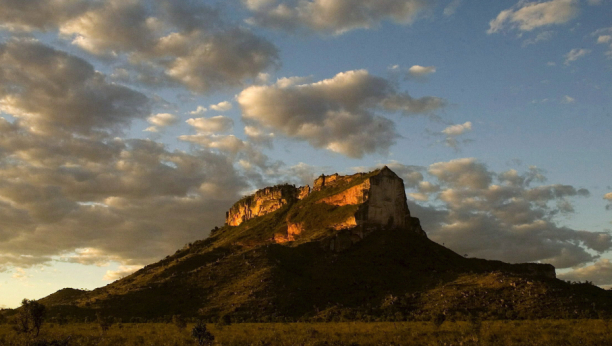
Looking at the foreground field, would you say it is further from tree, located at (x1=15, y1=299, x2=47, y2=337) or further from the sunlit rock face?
the sunlit rock face

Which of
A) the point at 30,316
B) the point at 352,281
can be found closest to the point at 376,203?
the point at 352,281

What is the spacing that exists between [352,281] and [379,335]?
50.5 meters

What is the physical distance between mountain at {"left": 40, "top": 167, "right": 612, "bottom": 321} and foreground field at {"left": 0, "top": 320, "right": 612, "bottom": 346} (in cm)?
1357

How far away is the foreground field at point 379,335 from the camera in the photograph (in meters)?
54.8

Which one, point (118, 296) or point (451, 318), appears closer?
point (451, 318)

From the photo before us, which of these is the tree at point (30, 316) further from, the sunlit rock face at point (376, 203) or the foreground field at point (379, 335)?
the sunlit rock face at point (376, 203)

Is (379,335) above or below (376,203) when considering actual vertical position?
below

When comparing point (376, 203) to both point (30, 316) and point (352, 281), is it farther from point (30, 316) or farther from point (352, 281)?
point (30, 316)

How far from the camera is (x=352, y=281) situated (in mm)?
112125

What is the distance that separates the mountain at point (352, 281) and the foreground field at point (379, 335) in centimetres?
1357

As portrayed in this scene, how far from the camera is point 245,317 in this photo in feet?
297

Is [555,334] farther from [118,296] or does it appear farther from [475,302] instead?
[118,296]

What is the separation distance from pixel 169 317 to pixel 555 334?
61456 mm

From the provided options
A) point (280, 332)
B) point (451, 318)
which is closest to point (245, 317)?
point (280, 332)
